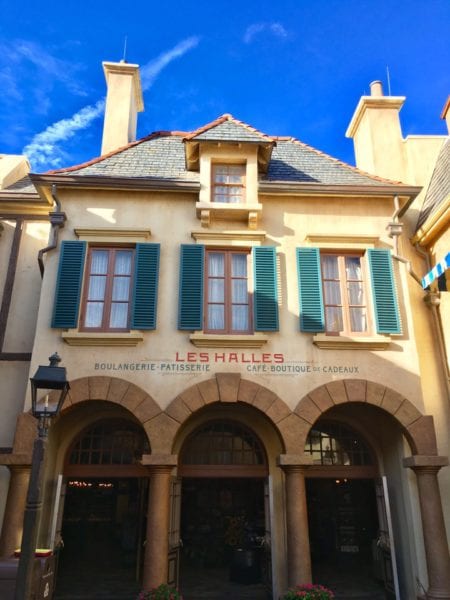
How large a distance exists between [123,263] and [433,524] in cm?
767

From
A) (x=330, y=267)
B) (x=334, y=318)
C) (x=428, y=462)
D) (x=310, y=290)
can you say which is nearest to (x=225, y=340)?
(x=310, y=290)

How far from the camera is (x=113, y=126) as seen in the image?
44.5 feet

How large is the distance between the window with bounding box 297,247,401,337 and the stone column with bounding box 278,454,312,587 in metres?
2.58

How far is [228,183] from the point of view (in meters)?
10.9

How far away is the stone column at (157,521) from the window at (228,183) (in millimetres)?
5611

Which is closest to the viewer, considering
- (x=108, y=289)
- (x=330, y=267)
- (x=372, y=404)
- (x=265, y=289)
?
(x=372, y=404)

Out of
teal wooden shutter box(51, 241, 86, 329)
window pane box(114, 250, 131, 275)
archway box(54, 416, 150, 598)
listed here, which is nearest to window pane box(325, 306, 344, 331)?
window pane box(114, 250, 131, 275)

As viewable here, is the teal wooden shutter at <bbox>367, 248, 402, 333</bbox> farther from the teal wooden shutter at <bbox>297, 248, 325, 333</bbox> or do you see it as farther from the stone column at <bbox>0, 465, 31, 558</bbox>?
the stone column at <bbox>0, 465, 31, 558</bbox>

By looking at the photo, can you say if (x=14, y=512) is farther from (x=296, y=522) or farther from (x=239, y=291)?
(x=239, y=291)

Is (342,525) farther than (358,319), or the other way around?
(342,525)

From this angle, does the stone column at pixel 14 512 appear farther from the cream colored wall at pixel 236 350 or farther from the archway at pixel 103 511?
the cream colored wall at pixel 236 350

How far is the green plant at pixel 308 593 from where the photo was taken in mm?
7641

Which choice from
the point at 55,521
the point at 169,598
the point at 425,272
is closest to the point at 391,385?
the point at 425,272

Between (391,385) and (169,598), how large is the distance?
5.42 metres
